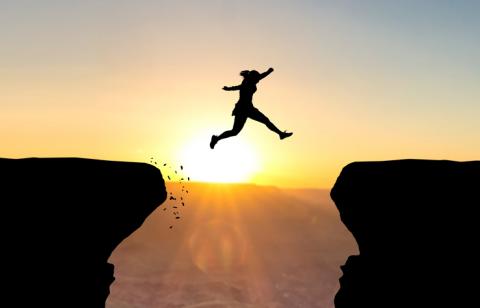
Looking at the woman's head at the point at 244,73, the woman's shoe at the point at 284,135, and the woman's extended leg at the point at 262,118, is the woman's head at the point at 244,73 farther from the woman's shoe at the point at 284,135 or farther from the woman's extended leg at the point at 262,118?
the woman's shoe at the point at 284,135

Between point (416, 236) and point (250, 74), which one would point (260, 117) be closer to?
point (250, 74)

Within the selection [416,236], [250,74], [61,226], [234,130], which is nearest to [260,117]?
[234,130]

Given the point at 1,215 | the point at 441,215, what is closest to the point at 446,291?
the point at 441,215

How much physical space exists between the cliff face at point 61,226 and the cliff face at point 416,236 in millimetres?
7002

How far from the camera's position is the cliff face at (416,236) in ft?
53.1

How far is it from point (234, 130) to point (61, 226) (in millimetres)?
5462

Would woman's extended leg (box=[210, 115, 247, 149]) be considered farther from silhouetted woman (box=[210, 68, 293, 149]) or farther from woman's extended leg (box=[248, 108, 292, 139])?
woman's extended leg (box=[248, 108, 292, 139])

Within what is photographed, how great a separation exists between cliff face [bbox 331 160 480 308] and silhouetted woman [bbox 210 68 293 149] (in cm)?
351

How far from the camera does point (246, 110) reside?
53.5ft

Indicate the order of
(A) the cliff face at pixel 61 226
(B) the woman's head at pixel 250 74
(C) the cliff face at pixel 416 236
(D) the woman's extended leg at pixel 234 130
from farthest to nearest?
1. (A) the cliff face at pixel 61 226
2. (D) the woman's extended leg at pixel 234 130
3. (C) the cliff face at pixel 416 236
4. (B) the woman's head at pixel 250 74

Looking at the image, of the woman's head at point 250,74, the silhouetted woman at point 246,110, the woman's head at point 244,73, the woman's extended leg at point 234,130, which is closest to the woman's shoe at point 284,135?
the silhouetted woman at point 246,110

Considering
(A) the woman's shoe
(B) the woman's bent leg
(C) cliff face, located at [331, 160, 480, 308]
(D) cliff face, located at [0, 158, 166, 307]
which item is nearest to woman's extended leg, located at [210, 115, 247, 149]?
(B) the woman's bent leg

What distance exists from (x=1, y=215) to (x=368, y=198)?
10.2 meters

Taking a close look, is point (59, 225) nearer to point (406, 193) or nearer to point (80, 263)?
point (80, 263)
